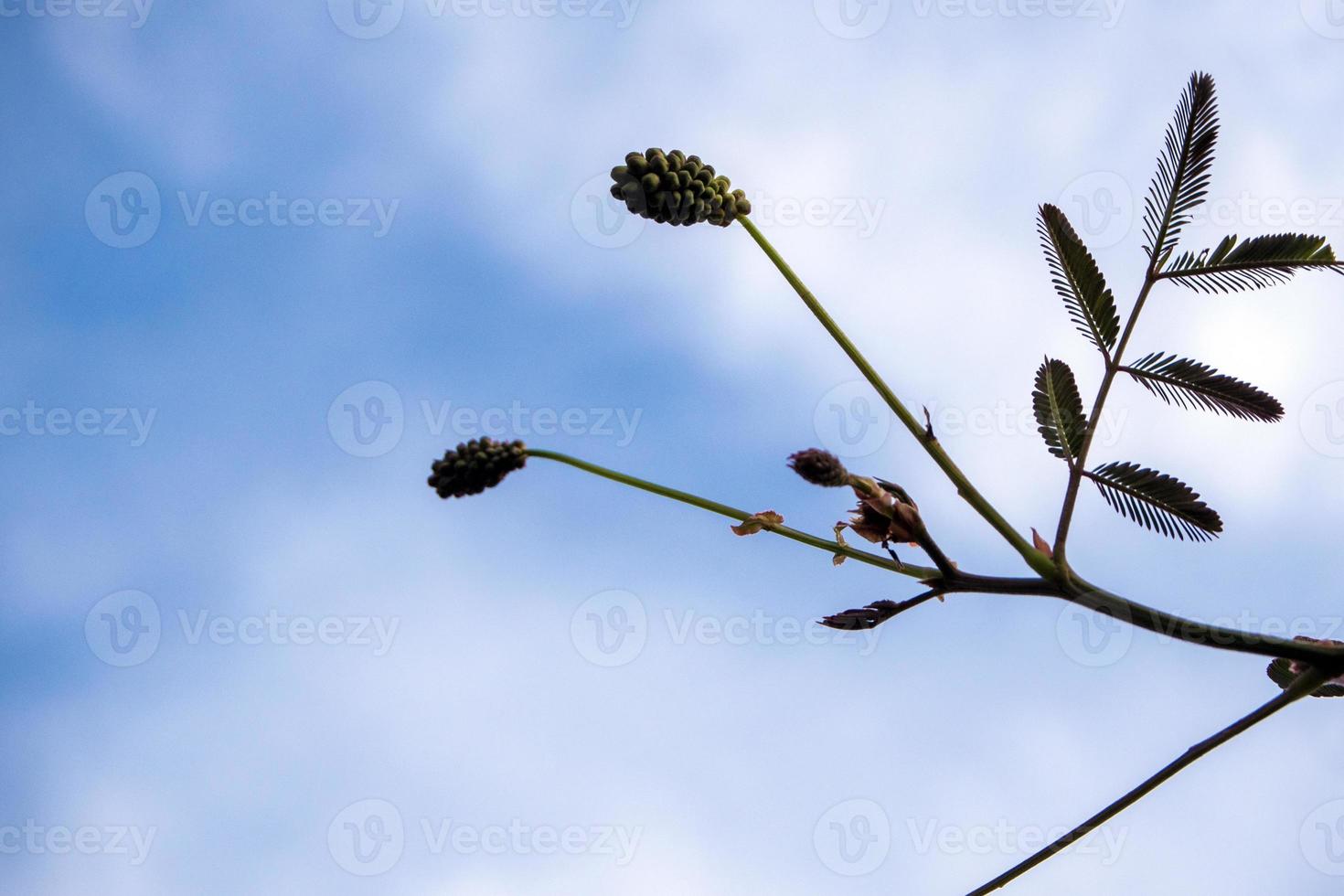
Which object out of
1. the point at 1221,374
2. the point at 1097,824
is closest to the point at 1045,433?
the point at 1221,374

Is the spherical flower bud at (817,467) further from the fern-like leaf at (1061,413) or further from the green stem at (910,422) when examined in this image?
the fern-like leaf at (1061,413)

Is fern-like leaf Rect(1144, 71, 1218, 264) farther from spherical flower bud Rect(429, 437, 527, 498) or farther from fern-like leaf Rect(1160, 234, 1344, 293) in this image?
spherical flower bud Rect(429, 437, 527, 498)

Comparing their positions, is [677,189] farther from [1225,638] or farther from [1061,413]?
[1225,638]

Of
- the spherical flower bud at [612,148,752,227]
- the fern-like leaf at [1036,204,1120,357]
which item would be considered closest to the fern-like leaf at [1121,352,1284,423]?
the fern-like leaf at [1036,204,1120,357]

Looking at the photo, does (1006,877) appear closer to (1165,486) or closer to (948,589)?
(948,589)

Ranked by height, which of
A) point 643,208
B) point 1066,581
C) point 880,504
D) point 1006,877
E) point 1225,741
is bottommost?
point 1006,877

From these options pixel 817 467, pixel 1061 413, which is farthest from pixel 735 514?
pixel 1061 413

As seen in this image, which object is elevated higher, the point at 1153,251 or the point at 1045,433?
the point at 1153,251
